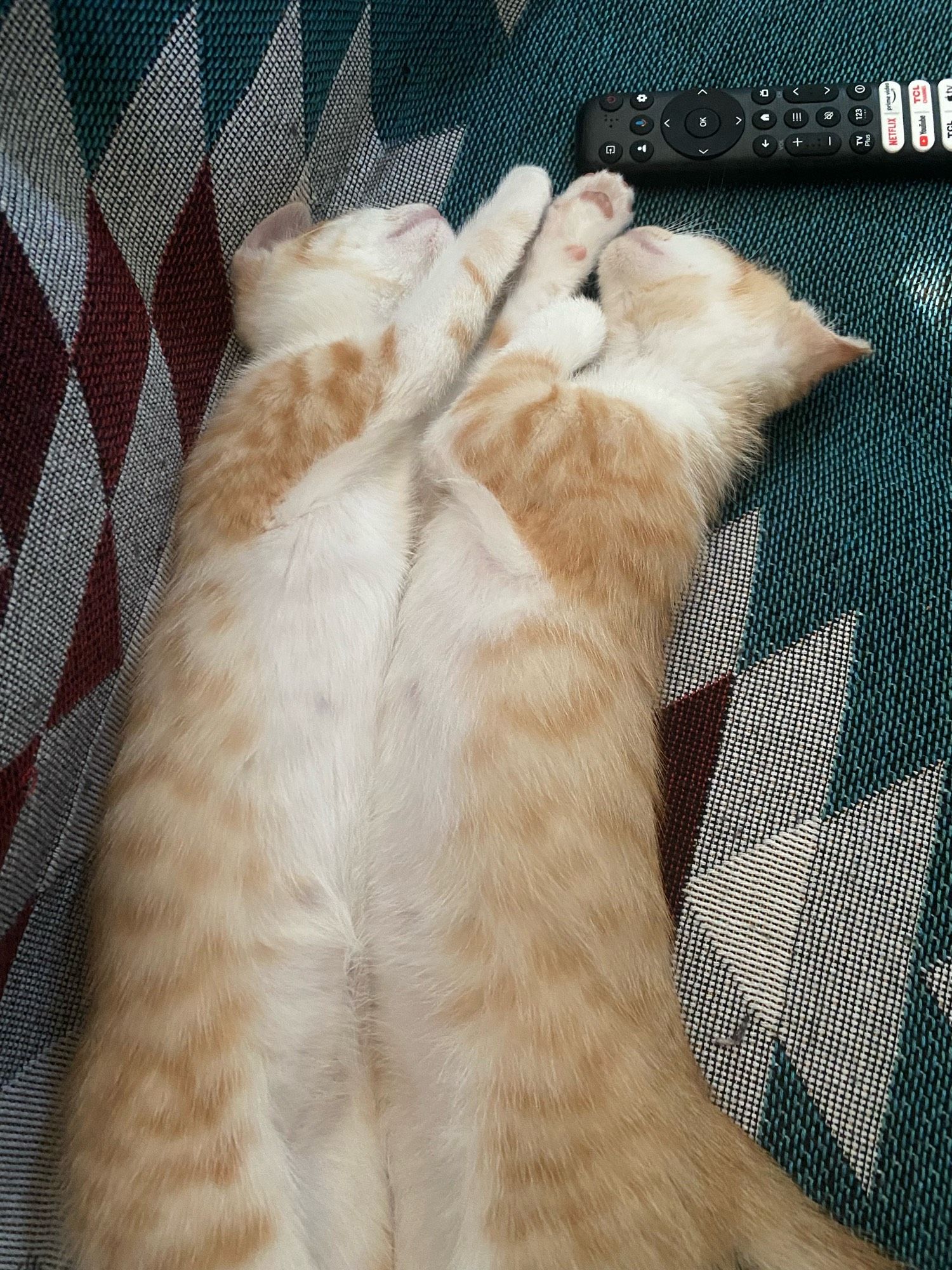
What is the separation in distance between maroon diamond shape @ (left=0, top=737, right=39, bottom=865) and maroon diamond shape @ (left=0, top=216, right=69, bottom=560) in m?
0.15

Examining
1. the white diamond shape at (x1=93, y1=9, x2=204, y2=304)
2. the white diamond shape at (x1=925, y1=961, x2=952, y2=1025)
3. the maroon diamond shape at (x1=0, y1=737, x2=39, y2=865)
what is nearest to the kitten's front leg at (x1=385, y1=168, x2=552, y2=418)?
the white diamond shape at (x1=93, y1=9, x2=204, y2=304)

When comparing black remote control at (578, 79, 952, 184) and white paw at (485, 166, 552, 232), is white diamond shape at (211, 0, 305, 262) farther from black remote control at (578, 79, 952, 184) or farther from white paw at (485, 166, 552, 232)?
black remote control at (578, 79, 952, 184)

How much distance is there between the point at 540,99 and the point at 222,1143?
1.11m

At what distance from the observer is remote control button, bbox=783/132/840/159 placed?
3.30 ft

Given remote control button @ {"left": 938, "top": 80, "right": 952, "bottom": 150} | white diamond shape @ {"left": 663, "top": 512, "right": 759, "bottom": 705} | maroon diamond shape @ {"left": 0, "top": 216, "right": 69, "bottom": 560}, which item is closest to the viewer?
maroon diamond shape @ {"left": 0, "top": 216, "right": 69, "bottom": 560}

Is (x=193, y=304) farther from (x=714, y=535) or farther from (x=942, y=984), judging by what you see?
(x=942, y=984)

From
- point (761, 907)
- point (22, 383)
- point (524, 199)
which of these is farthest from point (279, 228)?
point (761, 907)

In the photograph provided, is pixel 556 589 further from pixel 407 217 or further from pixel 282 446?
pixel 407 217

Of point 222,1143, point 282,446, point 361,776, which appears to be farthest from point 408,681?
point 222,1143

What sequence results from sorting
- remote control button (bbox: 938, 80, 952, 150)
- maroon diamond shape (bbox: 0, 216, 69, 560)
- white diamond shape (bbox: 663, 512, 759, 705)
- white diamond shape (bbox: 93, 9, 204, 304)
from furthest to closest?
remote control button (bbox: 938, 80, 952, 150), white diamond shape (bbox: 663, 512, 759, 705), white diamond shape (bbox: 93, 9, 204, 304), maroon diamond shape (bbox: 0, 216, 69, 560)

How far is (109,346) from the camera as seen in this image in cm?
73

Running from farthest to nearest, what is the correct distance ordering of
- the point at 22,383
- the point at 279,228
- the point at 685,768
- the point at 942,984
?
1. the point at 279,228
2. the point at 685,768
3. the point at 942,984
4. the point at 22,383

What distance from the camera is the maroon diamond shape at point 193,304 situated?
83 cm

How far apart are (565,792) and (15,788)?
445 millimetres
